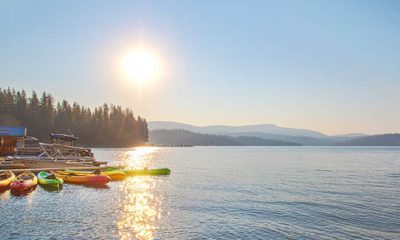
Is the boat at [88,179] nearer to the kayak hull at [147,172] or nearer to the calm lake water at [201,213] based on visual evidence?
the calm lake water at [201,213]

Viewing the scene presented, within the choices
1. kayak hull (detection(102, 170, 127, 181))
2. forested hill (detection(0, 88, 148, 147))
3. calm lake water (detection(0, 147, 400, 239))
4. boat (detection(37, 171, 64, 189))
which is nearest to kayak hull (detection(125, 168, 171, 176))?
kayak hull (detection(102, 170, 127, 181))

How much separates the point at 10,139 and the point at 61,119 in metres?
97.6

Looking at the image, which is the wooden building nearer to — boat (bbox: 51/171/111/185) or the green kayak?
the green kayak

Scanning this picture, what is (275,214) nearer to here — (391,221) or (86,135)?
(391,221)

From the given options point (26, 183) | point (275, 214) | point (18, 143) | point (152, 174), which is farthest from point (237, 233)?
point (18, 143)

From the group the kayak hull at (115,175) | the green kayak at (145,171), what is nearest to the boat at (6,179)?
the kayak hull at (115,175)

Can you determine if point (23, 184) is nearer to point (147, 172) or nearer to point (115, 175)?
point (115, 175)

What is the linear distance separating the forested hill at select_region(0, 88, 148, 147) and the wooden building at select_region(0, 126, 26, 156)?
263 ft

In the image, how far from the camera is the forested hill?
476ft

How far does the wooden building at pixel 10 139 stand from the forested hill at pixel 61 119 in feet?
263

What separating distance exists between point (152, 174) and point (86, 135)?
123025mm

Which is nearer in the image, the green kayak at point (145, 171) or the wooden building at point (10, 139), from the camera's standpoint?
the green kayak at point (145, 171)

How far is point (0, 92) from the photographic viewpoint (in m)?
140

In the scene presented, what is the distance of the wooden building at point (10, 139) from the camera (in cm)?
6653
